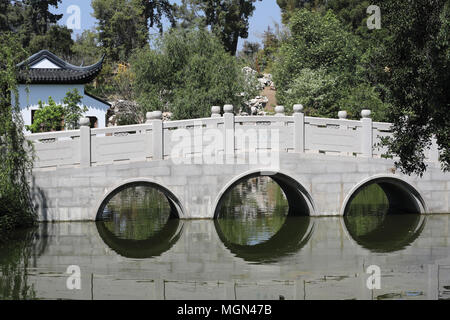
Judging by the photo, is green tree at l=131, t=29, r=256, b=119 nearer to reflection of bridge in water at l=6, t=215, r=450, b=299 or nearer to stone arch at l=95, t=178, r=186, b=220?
stone arch at l=95, t=178, r=186, b=220

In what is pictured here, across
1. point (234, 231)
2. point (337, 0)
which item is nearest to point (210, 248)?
point (234, 231)

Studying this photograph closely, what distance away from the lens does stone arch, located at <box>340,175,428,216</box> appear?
17.0 metres

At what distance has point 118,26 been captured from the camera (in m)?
44.6

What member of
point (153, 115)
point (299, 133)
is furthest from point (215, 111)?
point (299, 133)

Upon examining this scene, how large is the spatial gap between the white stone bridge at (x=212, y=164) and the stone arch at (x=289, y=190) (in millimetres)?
30

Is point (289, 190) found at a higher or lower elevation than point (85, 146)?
lower

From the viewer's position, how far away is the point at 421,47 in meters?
10.5

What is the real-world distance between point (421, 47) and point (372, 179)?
7.00 m

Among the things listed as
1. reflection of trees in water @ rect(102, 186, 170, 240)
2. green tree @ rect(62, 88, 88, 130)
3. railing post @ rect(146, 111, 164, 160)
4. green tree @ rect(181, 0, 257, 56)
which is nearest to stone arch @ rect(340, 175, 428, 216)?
railing post @ rect(146, 111, 164, 160)

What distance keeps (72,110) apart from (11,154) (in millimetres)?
9719

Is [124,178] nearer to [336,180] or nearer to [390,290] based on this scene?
[336,180]

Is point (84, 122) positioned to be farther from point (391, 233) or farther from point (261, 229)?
point (391, 233)
